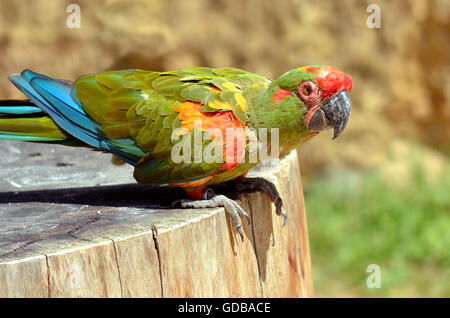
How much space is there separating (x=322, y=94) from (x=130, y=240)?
0.96 meters

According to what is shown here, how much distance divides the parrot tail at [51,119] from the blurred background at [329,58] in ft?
8.95

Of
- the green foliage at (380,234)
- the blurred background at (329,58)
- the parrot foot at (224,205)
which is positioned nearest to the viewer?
the parrot foot at (224,205)

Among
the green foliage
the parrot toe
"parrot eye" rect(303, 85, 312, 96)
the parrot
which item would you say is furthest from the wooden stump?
the green foliage

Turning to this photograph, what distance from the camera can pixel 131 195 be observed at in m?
2.86

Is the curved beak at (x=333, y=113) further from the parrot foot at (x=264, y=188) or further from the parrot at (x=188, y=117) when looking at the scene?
the parrot foot at (x=264, y=188)

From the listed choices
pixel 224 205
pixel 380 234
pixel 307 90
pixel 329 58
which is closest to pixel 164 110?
pixel 224 205

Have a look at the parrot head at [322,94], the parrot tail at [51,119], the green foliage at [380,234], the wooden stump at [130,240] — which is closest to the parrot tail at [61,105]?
the parrot tail at [51,119]

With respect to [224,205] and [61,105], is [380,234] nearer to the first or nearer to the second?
[224,205]

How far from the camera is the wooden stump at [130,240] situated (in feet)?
7.14

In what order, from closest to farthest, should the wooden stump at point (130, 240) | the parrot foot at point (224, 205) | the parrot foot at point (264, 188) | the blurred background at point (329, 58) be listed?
the wooden stump at point (130, 240)
the parrot foot at point (224, 205)
the parrot foot at point (264, 188)
the blurred background at point (329, 58)

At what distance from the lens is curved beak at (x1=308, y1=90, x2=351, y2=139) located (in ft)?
8.55

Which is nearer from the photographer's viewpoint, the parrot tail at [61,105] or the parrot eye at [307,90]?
the parrot eye at [307,90]

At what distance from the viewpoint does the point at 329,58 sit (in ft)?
18.6

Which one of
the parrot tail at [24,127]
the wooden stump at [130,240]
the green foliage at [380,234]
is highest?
the parrot tail at [24,127]
